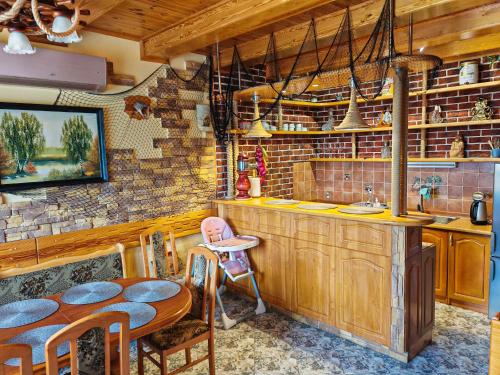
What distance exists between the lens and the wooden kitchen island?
8.59ft

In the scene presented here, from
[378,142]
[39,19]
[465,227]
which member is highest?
[39,19]

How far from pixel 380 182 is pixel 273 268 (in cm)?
197

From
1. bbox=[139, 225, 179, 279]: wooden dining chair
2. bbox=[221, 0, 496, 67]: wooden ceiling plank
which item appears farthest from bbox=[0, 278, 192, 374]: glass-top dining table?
bbox=[221, 0, 496, 67]: wooden ceiling plank

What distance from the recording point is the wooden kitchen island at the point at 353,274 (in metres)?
2.62

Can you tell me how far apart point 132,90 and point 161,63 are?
42 cm

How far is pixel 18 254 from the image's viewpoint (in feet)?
8.73

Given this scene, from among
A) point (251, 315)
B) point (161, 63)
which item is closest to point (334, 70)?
point (161, 63)

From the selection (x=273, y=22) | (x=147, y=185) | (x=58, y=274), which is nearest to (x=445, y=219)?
(x=273, y=22)

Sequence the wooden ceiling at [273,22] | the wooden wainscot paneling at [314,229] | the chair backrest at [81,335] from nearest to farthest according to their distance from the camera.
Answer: the chair backrest at [81,335] < the wooden ceiling at [273,22] < the wooden wainscot paneling at [314,229]

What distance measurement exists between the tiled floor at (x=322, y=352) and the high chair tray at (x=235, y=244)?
26.3 inches

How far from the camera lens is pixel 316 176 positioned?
5219 mm

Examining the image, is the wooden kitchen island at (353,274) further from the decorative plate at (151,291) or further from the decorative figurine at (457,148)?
the decorative figurine at (457,148)

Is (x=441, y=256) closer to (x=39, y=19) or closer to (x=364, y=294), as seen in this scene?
(x=364, y=294)

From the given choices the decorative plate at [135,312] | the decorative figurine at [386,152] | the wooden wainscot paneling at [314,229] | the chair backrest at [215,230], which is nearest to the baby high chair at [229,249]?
the chair backrest at [215,230]
